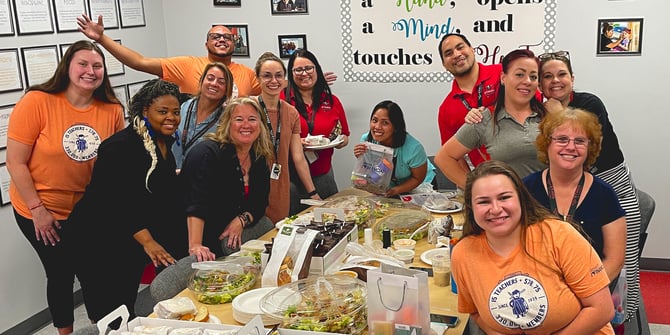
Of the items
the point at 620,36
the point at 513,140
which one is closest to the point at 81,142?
the point at 513,140

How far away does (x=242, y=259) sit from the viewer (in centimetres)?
260

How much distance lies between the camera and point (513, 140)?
9.46ft

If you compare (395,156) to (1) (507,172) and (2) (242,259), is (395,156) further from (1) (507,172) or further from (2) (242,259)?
(1) (507,172)

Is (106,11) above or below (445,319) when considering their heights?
above

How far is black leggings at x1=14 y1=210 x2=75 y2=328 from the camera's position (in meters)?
3.31

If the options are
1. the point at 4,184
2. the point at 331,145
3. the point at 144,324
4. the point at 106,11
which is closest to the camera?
the point at 144,324

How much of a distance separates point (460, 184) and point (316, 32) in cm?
229

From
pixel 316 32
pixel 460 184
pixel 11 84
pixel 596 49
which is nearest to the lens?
pixel 460 184

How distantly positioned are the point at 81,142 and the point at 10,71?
89 centimetres

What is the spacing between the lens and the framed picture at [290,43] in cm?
507

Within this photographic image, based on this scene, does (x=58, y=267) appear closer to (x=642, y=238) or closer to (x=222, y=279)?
(x=222, y=279)

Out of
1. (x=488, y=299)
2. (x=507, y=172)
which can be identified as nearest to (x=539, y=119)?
(x=507, y=172)

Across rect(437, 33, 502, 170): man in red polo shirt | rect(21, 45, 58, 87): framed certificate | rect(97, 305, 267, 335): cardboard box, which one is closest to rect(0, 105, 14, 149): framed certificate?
rect(21, 45, 58, 87): framed certificate

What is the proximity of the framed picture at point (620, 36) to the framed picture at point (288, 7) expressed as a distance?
2.18 metres
